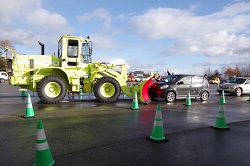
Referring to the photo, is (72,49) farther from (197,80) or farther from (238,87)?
(238,87)

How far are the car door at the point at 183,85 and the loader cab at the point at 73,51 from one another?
581cm

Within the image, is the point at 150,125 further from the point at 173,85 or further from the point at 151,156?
the point at 173,85

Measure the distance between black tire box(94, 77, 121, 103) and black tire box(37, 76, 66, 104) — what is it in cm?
172

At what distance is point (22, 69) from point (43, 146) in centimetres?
898

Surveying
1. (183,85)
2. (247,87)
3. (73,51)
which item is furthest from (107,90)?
(247,87)

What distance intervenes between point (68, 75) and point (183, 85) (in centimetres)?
686

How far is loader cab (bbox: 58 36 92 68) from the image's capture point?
37.5 feet

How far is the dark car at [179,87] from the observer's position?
12719 mm

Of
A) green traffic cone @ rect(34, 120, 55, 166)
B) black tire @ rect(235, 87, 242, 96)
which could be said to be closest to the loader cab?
green traffic cone @ rect(34, 120, 55, 166)

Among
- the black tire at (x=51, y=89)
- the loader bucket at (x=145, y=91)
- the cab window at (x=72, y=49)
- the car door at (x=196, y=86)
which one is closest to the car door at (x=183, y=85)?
the car door at (x=196, y=86)

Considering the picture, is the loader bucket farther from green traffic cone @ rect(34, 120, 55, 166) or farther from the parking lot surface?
green traffic cone @ rect(34, 120, 55, 166)

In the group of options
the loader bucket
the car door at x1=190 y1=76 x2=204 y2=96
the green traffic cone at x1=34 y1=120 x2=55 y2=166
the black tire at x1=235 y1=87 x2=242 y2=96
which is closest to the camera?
the green traffic cone at x1=34 y1=120 x2=55 y2=166

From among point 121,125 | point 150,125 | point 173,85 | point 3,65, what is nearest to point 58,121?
point 121,125

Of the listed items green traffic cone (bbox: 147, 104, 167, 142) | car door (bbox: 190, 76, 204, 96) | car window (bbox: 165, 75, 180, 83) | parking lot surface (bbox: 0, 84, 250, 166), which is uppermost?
car window (bbox: 165, 75, 180, 83)
